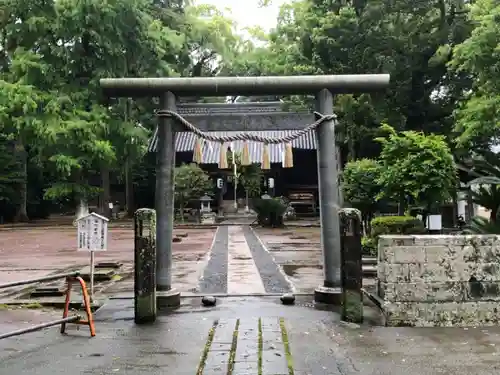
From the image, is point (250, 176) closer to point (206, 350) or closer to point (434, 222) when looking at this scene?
point (434, 222)

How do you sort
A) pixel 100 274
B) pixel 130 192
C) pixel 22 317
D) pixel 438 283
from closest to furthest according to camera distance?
pixel 438 283
pixel 22 317
pixel 100 274
pixel 130 192

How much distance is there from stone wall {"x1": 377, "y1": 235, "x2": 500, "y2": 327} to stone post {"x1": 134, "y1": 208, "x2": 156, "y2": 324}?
3.21m

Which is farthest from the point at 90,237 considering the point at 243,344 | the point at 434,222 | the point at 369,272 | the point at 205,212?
the point at 205,212

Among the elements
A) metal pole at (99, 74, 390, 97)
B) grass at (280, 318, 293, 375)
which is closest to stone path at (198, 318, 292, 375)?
grass at (280, 318, 293, 375)

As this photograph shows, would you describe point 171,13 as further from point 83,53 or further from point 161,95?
point 161,95

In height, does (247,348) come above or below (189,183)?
below

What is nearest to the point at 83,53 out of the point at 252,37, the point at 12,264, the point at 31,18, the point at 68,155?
the point at 31,18

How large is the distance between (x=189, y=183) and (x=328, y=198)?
21.3 metres

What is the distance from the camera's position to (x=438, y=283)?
7180 millimetres

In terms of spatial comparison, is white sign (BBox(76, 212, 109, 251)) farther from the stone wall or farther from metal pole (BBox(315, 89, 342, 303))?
the stone wall

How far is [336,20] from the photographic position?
20.3 meters

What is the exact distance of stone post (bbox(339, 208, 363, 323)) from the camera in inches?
285

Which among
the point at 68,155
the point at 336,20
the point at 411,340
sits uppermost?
the point at 336,20

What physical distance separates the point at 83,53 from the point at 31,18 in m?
3.10
